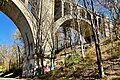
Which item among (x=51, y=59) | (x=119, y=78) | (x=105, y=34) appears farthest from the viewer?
(x=105, y=34)

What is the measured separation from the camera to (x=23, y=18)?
94.9 ft

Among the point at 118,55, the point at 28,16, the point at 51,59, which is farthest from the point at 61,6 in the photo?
the point at 118,55

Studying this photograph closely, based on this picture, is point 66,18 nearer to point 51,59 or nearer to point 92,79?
point 51,59

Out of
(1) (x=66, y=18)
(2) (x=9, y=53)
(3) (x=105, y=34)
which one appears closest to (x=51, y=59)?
(1) (x=66, y=18)

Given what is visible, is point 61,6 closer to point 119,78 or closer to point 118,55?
point 118,55

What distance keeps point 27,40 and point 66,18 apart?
26.3 ft

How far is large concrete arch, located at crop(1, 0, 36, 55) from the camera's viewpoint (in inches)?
1095

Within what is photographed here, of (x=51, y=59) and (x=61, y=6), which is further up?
(x=61, y=6)

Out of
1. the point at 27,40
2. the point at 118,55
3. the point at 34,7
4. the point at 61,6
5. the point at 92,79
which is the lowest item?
the point at 92,79

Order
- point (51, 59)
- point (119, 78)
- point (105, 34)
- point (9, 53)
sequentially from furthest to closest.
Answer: point (9, 53) < point (105, 34) < point (51, 59) < point (119, 78)

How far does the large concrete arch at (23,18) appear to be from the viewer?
27.8 meters

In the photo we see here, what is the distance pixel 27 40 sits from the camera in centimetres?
3038

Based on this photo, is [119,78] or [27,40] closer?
[119,78]

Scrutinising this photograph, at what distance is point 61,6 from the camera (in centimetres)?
3456
